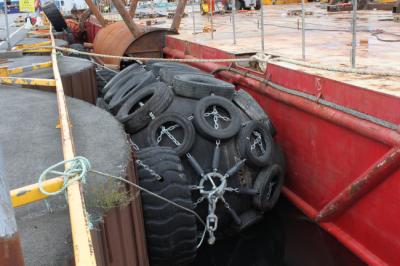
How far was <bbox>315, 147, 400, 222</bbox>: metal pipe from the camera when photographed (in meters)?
3.74

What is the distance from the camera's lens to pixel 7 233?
1216mm

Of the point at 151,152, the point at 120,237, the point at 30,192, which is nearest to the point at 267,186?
the point at 151,152

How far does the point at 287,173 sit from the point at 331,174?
0.95 m

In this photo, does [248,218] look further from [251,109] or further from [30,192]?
[30,192]

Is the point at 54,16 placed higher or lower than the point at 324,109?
higher

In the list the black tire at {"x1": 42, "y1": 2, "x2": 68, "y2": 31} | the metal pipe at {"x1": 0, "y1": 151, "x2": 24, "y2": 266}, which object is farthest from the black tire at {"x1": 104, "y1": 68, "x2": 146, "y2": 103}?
the black tire at {"x1": 42, "y1": 2, "x2": 68, "y2": 31}

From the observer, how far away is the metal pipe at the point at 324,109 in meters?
3.91

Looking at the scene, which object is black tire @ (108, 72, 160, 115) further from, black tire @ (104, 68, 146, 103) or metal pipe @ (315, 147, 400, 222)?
metal pipe @ (315, 147, 400, 222)

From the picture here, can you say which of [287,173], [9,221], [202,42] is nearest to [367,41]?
[287,173]

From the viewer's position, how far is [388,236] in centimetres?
397

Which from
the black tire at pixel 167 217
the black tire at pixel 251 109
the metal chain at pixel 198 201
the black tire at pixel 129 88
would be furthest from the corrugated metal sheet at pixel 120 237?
the black tire at pixel 129 88

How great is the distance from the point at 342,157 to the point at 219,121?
1335 mm

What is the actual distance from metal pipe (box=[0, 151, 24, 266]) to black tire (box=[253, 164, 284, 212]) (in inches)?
144

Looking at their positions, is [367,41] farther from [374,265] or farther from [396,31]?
[374,265]
